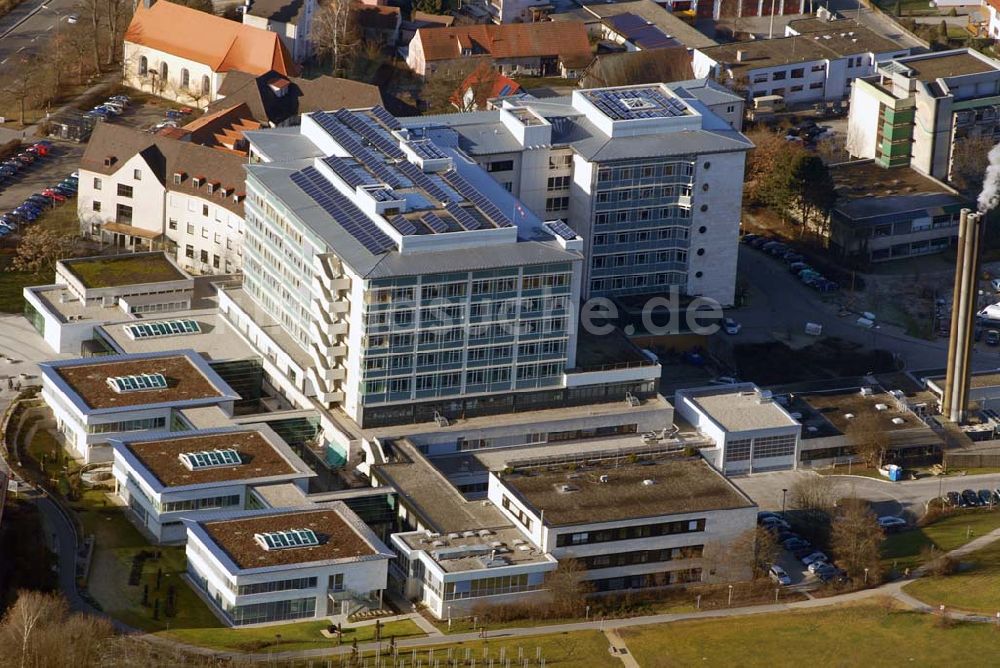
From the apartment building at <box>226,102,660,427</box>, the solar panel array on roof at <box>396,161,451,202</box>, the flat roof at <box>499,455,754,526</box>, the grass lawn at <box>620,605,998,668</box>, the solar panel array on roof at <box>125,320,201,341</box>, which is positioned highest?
the solar panel array on roof at <box>396,161,451,202</box>

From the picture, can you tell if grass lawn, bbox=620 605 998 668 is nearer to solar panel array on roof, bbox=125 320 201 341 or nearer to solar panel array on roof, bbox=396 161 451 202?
solar panel array on roof, bbox=396 161 451 202

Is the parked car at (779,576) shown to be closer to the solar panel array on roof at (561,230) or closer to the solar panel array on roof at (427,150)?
the solar panel array on roof at (561,230)

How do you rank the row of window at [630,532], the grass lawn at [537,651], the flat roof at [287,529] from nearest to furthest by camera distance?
1. the grass lawn at [537,651]
2. the flat roof at [287,529]
3. the row of window at [630,532]

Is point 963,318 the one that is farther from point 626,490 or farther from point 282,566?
point 282,566

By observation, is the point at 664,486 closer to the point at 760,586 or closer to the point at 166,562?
the point at 760,586

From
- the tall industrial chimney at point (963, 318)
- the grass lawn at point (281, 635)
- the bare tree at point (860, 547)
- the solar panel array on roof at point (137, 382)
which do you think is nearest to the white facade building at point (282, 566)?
the grass lawn at point (281, 635)

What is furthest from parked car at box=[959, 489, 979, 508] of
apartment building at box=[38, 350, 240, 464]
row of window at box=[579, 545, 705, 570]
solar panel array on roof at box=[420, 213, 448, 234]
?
apartment building at box=[38, 350, 240, 464]
